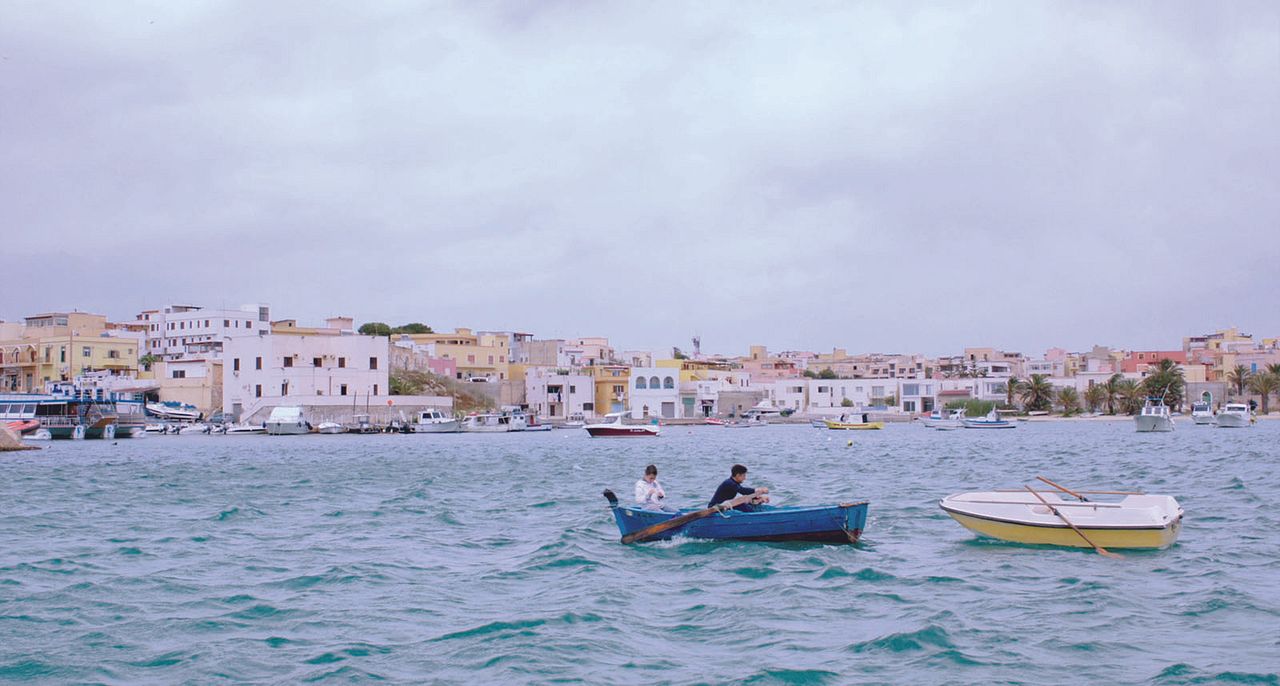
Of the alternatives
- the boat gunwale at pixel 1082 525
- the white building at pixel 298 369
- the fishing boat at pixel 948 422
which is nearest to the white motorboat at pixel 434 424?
the white building at pixel 298 369

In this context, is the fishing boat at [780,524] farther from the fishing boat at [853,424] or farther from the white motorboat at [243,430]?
the fishing boat at [853,424]

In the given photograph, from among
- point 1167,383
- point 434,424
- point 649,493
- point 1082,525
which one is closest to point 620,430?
point 434,424

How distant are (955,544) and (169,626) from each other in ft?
34.6

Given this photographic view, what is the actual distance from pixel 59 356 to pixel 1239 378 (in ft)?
319

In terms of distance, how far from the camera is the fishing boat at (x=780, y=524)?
54.4ft

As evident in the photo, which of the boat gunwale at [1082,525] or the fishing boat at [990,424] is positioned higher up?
the fishing boat at [990,424]

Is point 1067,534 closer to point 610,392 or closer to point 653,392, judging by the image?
point 653,392

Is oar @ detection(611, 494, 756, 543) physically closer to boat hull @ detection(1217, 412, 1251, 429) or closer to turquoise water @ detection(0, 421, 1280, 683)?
turquoise water @ detection(0, 421, 1280, 683)

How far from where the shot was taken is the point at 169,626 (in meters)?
12.2

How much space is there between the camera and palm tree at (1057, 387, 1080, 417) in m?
105

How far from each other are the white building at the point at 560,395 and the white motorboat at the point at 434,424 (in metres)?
19.1

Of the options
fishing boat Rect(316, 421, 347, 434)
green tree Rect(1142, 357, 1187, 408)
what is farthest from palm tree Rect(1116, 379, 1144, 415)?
fishing boat Rect(316, 421, 347, 434)

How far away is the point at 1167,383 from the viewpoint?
101m

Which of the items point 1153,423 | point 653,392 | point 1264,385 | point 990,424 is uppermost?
point 1264,385
